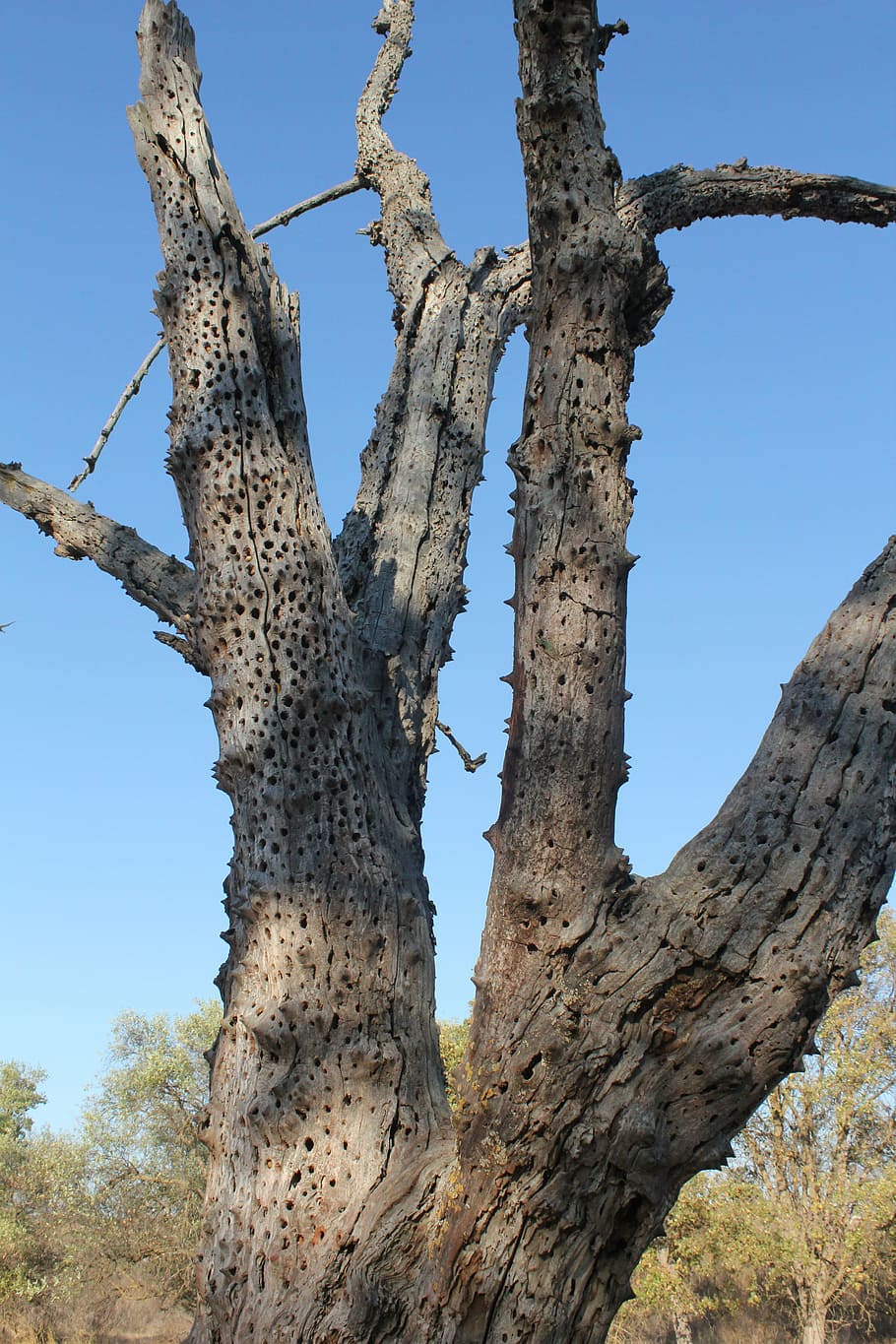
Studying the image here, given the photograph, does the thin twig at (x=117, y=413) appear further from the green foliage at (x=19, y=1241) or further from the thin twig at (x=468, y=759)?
the green foliage at (x=19, y=1241)

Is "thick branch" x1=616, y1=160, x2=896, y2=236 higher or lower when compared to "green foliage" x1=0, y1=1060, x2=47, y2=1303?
higher

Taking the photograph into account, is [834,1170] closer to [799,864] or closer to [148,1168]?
[148,1168]

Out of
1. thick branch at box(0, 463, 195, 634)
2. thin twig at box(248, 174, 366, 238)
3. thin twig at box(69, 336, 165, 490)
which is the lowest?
thick branch at box(0, 463, 195, 634)

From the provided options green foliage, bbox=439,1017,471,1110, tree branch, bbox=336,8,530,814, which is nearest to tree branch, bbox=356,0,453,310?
tree branch, bbox=336,8,530,814

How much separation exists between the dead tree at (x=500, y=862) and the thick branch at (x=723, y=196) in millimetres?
1579

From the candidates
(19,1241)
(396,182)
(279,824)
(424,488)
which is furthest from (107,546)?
(19,1241)

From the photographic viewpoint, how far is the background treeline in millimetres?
18031

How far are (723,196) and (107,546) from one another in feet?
10.0

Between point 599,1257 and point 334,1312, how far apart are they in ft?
2.13

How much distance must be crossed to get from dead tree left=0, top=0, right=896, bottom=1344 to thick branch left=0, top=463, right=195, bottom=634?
0.03 m

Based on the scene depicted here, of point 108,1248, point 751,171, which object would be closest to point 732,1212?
point 108,1248

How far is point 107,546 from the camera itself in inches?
176

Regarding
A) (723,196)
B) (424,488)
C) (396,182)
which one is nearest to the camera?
(424,488)

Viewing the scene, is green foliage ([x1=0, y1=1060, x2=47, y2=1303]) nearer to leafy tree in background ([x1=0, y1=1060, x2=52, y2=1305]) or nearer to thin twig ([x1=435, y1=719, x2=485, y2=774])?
leafy tree in background ([x1=0, y1=1060, x2=52, y2=1305])
